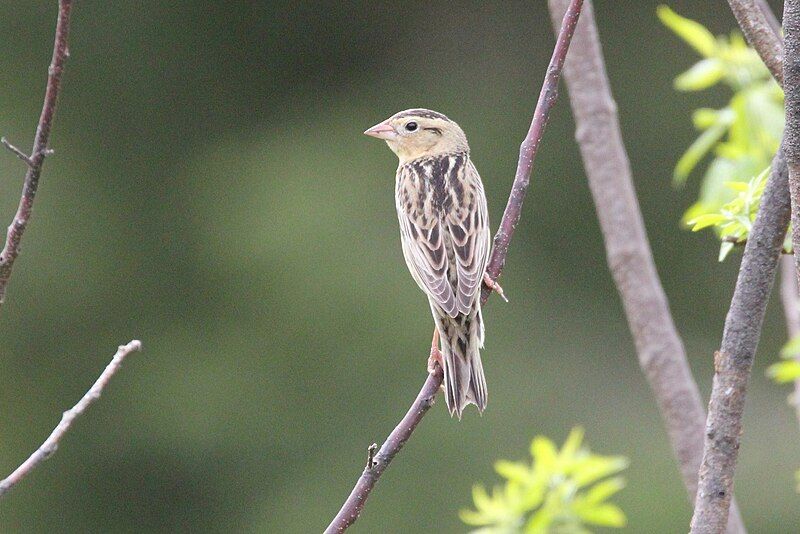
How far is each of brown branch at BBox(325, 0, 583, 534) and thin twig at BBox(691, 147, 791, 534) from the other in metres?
0.53

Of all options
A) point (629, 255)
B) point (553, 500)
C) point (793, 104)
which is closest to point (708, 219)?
point (793, 104)

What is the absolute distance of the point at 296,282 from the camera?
10.5m

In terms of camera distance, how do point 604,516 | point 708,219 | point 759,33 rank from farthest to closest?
point 604,516 → point 708,219 → point 759,33

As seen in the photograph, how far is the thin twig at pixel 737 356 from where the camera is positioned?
2.03m

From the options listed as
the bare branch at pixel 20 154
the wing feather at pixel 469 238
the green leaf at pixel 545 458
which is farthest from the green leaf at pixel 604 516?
the bare branch at pixel 20 154

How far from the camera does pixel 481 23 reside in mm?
12039

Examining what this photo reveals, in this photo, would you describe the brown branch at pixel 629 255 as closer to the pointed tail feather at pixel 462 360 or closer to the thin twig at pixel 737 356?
the pointed tail feather at pixel 462 360

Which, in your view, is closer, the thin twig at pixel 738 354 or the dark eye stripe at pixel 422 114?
the thin twig at pixel 738 354

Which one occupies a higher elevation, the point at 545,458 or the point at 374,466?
the point at 545,458

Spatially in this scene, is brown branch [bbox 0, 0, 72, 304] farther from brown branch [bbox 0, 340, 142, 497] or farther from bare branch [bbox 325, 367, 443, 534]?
bare branch [bbox 325, 367, 443, 534]

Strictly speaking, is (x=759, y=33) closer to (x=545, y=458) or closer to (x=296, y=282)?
(x=545, y=458)

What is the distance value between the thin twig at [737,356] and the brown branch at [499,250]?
53 cm

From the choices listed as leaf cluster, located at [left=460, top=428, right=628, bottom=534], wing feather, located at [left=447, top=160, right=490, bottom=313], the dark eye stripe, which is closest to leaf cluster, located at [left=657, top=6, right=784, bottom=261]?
wing feather, located at [left=447, top=160, right=490, bottom=313]

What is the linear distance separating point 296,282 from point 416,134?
6.07 metres
